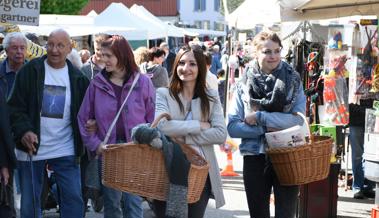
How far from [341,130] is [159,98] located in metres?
4.79

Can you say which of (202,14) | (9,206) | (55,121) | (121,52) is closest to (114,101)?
(121,52)

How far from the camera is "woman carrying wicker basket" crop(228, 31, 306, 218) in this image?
5707 millimetres

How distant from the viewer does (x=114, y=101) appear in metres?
5.98

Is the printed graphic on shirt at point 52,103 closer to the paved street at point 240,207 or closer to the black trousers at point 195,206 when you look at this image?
the black trousers at point 195,206

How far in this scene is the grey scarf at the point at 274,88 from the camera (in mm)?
5719

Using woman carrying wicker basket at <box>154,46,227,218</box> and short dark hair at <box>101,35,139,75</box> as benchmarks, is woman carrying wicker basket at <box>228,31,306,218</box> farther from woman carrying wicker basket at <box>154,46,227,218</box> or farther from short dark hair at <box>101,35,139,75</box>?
short dark hair at <box>101,35,139,75</box>

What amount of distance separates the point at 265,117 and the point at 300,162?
456mm

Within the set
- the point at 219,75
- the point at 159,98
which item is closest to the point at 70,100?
the point at 159,98

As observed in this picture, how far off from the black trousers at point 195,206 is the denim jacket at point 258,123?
1.90ft

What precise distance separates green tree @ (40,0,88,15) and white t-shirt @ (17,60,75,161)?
118 ft

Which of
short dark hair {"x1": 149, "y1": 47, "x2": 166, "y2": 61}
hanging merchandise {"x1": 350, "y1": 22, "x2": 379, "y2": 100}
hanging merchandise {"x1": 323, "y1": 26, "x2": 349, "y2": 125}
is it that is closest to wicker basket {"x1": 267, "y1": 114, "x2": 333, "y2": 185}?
hanging merchandise {"x1": 350, "y1": 22, "x2": 379, "y2": 100}

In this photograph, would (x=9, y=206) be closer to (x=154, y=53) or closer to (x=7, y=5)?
(x=7, y=5)

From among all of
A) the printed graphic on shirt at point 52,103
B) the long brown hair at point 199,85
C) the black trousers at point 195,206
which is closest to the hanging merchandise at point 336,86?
the printed graphic on shirt at point 52,103

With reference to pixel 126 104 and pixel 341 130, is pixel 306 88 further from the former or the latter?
pixel 126 104
